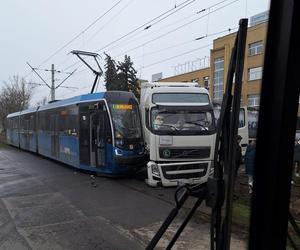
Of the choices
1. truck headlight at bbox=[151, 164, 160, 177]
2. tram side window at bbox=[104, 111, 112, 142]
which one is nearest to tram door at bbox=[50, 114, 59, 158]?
tram side window at bbox=[104, 111, 112, 142]

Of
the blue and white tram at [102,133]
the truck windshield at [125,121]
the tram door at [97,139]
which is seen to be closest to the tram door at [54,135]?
the blue and white tram at [102,133]

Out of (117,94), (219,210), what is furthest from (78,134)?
(219,210)

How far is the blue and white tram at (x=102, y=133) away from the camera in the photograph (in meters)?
15.0

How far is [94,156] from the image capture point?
16.0 meters

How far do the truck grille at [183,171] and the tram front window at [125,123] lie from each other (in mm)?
2232

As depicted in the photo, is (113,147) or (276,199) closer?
(276,199)

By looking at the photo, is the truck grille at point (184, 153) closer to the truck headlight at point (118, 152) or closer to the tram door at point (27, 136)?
the truck headlight at point (118, 152)

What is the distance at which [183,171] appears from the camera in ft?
44.2

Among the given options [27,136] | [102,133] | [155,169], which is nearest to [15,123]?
[27,136]

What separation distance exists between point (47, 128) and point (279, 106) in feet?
69.7

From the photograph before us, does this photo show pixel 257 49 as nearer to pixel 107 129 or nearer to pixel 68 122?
pixel 107 129

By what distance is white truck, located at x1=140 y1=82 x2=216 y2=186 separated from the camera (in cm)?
1338

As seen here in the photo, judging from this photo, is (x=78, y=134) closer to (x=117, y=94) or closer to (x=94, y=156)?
(x=94, y=156)

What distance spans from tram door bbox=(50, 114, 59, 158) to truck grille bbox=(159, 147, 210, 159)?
26.9 ft
